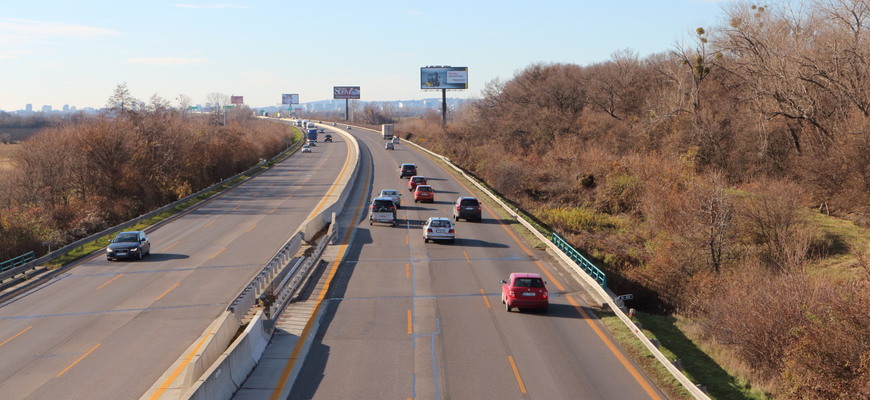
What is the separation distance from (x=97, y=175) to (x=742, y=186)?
51.4m

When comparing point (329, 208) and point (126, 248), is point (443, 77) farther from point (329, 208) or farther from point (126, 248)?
point (126, 248)

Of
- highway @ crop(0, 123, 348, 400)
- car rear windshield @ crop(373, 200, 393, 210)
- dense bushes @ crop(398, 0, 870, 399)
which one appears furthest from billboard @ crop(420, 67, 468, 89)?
car rear windshield @ crop(373, 200, 393, 210)

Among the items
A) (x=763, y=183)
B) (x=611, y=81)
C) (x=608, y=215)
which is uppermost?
(x=611, y=81)

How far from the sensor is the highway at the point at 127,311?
A: 658 inches

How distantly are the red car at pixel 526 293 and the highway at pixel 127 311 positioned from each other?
9463 mm

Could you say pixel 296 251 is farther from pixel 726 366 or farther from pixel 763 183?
pixel 763 183

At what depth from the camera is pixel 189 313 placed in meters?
22.9

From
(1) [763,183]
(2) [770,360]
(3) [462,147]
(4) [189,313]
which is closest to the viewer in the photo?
(2) [770,360]

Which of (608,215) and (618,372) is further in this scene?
(608,215)

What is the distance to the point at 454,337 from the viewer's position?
63.1 feet

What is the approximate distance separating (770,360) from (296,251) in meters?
20.5

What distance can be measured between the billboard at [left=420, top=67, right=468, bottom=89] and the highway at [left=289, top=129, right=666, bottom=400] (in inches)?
4030

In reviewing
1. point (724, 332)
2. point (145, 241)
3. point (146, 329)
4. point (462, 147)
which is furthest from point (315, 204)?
point (462, 147)

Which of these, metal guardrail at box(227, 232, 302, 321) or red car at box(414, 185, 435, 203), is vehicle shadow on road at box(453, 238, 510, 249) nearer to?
metal guardrail at box(227, 232, 302, 321)
